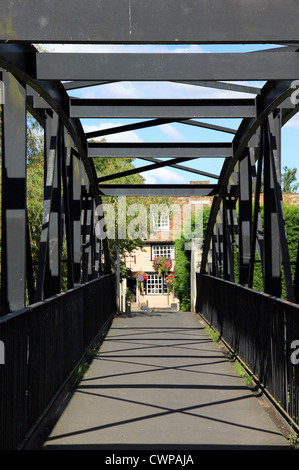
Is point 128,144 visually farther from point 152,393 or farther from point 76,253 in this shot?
point 152,393

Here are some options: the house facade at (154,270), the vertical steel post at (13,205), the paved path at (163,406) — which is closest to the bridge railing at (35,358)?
the paved path at (163,406)

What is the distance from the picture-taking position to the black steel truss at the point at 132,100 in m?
5.39

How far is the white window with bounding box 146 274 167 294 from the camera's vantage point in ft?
167

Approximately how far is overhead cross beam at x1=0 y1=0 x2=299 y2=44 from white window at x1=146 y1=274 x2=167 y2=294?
4550 centimetres

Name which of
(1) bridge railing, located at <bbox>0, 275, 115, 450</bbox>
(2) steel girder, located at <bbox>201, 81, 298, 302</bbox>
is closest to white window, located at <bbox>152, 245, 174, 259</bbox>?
(2) steel girder, located at <bbox>201, 81, 298, 302</bbox>

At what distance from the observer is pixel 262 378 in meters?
8.16

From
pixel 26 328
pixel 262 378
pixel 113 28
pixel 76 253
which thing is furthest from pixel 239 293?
pixel 113 28

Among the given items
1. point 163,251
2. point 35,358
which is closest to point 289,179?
point 163,251

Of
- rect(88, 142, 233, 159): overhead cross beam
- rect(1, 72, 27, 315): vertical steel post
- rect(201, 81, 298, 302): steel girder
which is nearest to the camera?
rect(1, 72, 27, 315): vertical steel post

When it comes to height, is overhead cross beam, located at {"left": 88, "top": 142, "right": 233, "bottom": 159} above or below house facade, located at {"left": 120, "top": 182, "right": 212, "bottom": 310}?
above

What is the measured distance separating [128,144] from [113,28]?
862 centimetres

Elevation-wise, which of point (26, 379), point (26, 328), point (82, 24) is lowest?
point (26, 379)

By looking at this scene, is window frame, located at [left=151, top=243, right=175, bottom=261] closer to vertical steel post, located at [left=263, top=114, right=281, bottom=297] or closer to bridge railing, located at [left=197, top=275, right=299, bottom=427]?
bridge railing, located at [left=197, top=275, right=299, bottom=427]
